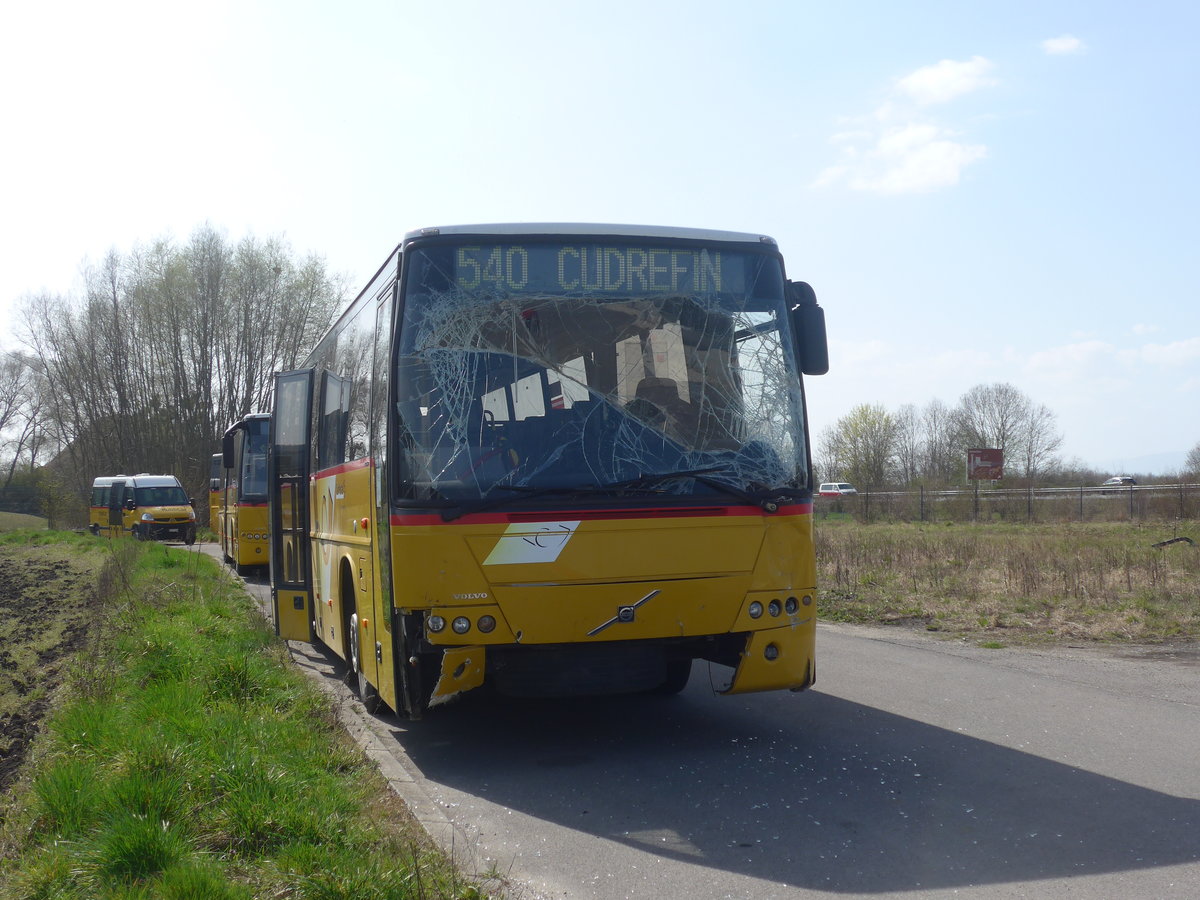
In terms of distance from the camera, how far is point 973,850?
4.98 meters

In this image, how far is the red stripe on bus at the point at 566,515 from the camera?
6328mm

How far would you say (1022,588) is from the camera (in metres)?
16.0

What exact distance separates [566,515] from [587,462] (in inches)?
13.6

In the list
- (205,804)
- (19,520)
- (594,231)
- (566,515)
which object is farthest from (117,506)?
(205,804)

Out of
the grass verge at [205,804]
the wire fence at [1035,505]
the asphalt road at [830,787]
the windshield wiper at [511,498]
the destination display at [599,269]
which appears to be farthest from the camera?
the wire fence at [1035,505]

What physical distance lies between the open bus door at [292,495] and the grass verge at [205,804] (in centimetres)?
216

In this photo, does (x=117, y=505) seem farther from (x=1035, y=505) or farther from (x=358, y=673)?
(x=358, y=673)

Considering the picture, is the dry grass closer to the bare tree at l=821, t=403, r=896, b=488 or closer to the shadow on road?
the shadow on road

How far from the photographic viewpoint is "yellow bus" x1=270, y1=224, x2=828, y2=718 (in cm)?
639

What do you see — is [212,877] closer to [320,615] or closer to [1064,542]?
[320,615]

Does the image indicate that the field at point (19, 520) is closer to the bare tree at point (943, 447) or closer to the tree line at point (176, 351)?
the tree line at point (176, 351)

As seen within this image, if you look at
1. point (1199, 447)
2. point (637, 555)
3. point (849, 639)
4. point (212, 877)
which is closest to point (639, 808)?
point (637, 555)

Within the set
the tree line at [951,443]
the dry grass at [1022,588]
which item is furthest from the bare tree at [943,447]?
the dry grass at [1022,588]

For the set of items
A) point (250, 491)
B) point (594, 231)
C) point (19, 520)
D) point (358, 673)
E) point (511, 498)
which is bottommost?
point (358, 673)
